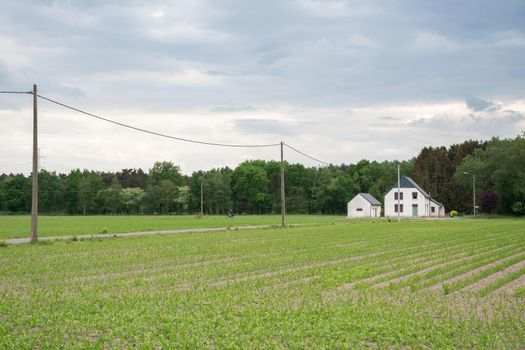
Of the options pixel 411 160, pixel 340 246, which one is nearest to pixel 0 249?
pixel 340 246

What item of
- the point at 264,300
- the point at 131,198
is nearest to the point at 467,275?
the point at 264,300

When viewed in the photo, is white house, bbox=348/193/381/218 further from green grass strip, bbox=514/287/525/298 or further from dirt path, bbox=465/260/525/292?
green grass strip, bbox=514/287/525/298

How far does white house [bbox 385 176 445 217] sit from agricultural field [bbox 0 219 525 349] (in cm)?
7982

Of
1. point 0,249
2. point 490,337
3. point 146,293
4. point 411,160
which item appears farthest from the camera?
point 411,160

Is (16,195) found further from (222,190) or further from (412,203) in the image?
(412,203)

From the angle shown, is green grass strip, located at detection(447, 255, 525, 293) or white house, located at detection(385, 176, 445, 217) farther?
white house, located at detection(385, 176, 445, 217)

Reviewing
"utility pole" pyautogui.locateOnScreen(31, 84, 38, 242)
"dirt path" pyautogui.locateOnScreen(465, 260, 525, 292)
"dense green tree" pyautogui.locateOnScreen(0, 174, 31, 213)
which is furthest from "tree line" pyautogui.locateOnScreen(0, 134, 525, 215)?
"dirt path" pyautogui.locateOnScreen(465, 260, 525, 292)

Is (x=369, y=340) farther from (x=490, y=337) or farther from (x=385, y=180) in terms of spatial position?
(x=385, y=180)

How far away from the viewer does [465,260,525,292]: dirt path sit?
1533 cm

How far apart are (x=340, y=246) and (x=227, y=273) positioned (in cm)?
1180

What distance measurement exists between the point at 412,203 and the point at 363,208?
9519 millimetres

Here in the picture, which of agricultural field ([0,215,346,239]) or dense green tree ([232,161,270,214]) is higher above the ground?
dense green tree ([232,161,270,214])

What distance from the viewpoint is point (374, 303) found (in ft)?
41.9

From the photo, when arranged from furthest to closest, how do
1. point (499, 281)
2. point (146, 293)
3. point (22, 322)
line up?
point (499, 281) → point (146, 293) → point (22, 322)
